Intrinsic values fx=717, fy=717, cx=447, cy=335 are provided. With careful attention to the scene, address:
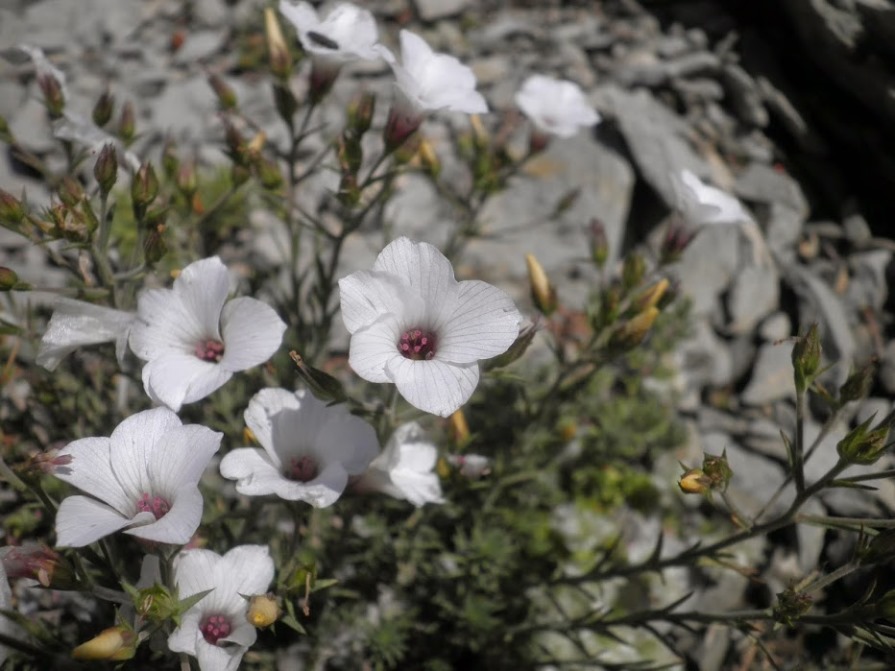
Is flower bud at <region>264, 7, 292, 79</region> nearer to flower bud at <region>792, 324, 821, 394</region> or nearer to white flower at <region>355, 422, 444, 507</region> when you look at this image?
white flower at <region>355, 422, 444, 507</region>

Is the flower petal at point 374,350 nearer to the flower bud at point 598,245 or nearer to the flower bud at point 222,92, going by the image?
the flower bud at point 598,245

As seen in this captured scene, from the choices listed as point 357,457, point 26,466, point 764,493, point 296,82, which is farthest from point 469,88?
point 296,82

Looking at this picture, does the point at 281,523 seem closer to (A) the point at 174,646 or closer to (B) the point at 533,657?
(B) the point at 533,657

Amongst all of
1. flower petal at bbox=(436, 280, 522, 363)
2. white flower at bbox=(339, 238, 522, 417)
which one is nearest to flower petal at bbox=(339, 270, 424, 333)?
white flower at bbox=(339, 238, 522, 417)

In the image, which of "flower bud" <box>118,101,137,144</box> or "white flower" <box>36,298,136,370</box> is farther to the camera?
"flower bud" <box>118,101,137,144</box>

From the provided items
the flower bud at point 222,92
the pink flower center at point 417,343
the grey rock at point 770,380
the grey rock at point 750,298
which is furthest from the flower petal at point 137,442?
the grey rock at point 750,298
